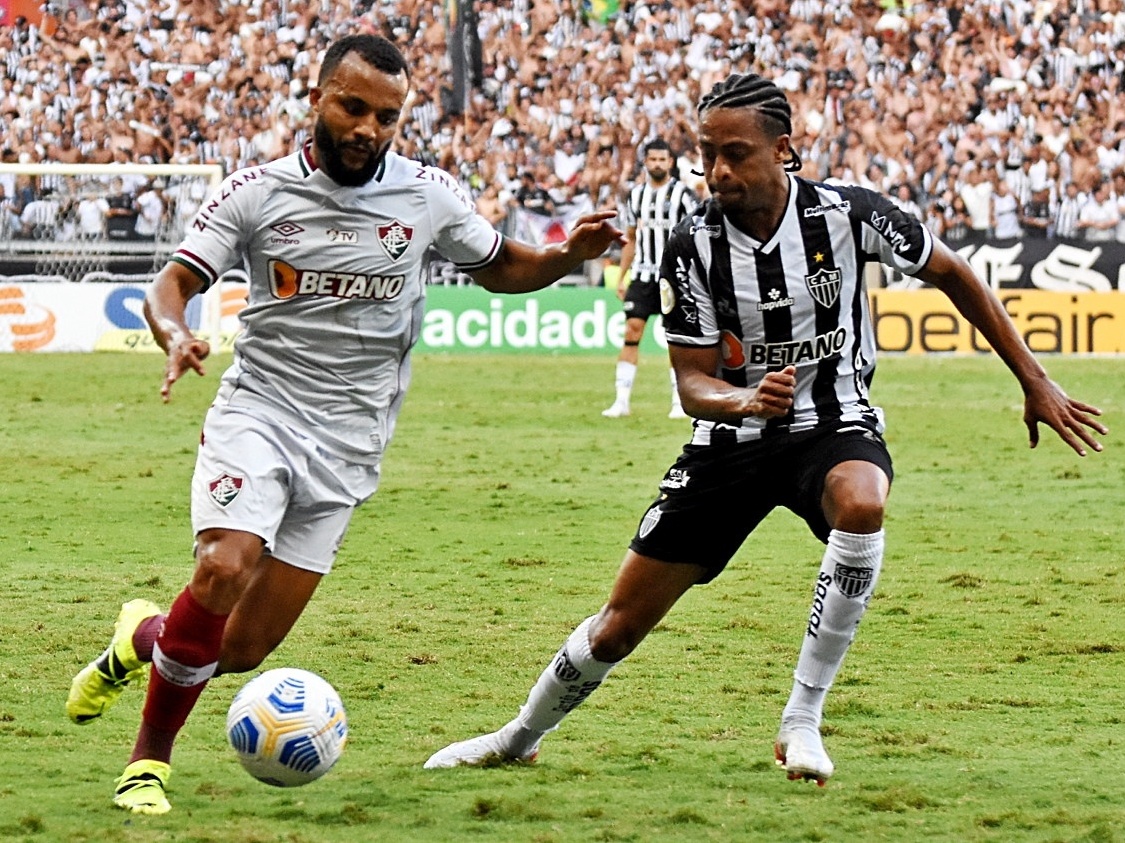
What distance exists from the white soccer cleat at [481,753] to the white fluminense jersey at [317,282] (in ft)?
3.13

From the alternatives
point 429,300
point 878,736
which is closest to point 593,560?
point 878,736

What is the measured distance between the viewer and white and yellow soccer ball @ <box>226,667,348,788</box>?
488cm

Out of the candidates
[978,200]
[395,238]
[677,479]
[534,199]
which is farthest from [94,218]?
[677,479]

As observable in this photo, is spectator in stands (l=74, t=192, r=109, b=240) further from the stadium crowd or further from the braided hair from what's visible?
the braided hair

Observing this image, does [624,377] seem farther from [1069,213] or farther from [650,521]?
[650,521]

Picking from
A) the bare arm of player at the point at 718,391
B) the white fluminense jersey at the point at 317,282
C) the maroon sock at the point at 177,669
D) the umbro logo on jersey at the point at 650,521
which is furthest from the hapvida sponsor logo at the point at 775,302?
the maroon sock at the point at 177,669

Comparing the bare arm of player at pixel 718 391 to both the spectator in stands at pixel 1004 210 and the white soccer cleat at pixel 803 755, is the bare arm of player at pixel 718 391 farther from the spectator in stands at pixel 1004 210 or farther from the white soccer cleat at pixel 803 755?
the spectator in stands at pixel 1004 210

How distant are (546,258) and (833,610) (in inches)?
58.4

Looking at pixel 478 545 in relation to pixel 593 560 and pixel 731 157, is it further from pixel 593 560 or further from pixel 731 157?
pixel 731 157

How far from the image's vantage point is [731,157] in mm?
5352

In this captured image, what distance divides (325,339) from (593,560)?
4.74m

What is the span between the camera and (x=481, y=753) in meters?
5.60

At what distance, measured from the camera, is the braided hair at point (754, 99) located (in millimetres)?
5348


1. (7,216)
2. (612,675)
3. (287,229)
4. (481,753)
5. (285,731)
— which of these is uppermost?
(287,229)
